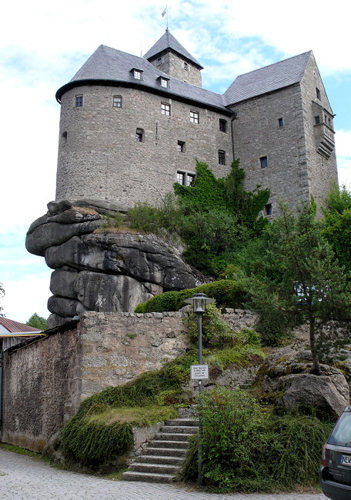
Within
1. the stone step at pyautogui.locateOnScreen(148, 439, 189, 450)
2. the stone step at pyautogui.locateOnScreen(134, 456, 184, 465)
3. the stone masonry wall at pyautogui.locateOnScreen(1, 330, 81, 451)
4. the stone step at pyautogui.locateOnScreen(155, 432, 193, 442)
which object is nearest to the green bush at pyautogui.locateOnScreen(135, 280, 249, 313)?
the stone masonry wall at pyautogui.locateOnScreen(1, 330, 81, 451)

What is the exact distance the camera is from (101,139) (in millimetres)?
32656

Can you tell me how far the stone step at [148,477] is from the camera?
30.7ft

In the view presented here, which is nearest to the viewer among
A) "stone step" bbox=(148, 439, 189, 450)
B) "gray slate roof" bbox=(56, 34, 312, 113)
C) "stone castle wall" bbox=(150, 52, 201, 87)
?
"stone step" bbox=(148, 439, 189, 450)

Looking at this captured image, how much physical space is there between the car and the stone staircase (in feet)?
11.7

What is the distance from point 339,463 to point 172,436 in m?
4.96

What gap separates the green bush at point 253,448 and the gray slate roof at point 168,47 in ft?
136

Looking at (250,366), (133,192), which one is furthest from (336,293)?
(133,192)

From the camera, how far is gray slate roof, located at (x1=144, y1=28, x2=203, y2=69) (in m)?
46.2

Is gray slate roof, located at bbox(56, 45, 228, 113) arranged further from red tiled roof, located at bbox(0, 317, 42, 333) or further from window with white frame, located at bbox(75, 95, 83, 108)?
red tiled roof, located at bbox(0, 317, 42, 333)

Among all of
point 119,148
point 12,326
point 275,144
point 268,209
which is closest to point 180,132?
point 119,148

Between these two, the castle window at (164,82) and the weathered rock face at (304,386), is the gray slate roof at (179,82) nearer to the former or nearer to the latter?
the castle window at (164,82)

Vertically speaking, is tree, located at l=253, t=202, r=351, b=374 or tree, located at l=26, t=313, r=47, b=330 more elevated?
tree, located at l=26, t=313, r=47, b=330

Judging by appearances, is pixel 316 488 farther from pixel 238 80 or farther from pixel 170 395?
pixel 238 80

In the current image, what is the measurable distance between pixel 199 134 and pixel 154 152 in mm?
4419
